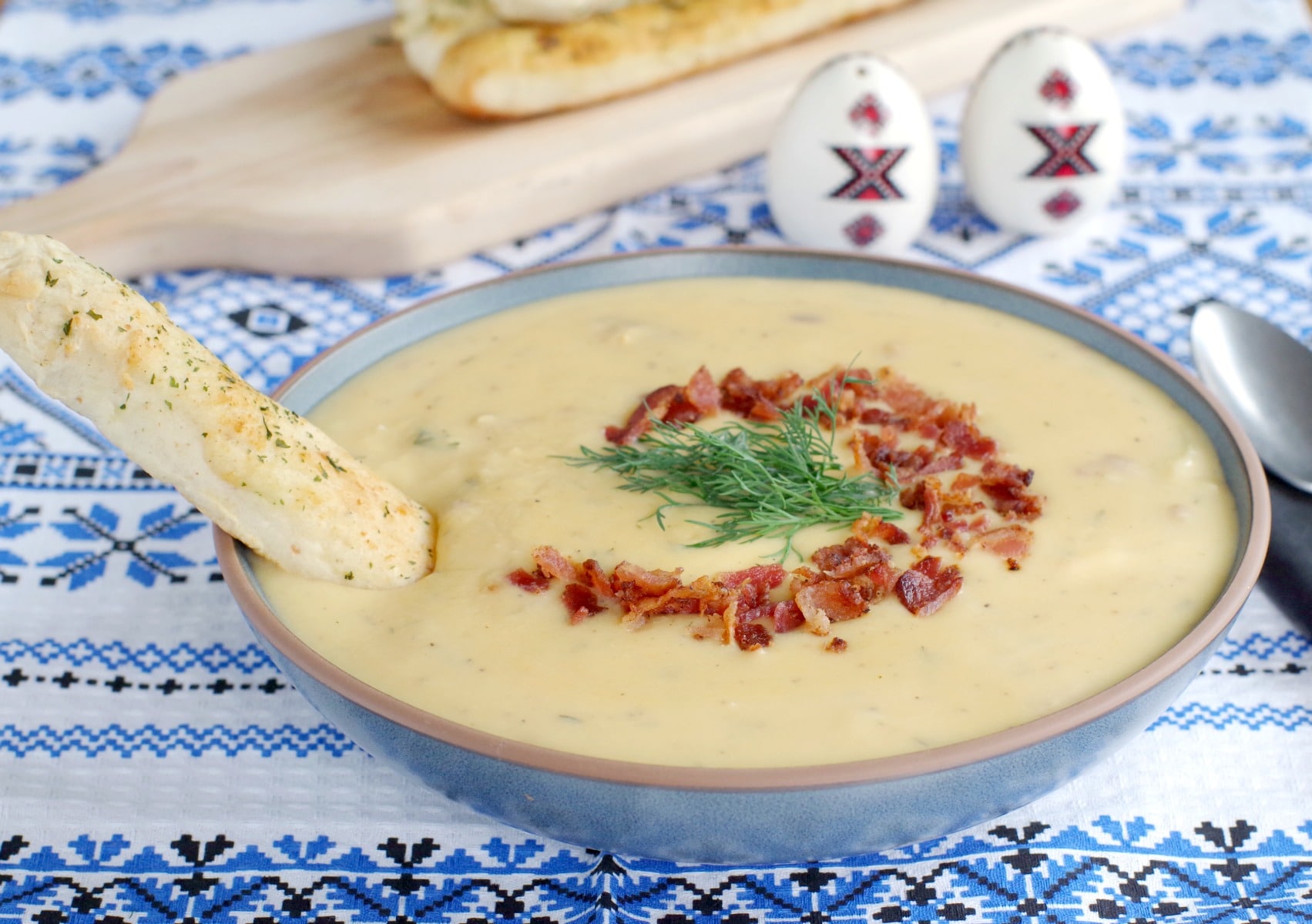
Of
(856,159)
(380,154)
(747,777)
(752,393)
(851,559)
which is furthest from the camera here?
(380,154)

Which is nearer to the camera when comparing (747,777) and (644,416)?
(747,777)

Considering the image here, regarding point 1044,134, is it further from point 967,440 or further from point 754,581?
point 754,581

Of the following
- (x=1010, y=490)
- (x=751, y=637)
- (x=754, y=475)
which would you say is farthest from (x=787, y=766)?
(x=1010, y=490)

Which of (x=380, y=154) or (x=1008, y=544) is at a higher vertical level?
(x=380, y=154)

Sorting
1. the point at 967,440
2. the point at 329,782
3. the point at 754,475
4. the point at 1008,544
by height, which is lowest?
the point at 329,782

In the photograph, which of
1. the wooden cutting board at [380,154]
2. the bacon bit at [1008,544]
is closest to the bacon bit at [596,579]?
the bacon bit at [1008,544]

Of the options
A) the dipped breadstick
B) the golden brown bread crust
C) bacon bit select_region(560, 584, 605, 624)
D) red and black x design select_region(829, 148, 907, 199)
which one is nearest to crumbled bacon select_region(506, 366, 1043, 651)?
bacon bit select_region(560, 584, 605, 624)

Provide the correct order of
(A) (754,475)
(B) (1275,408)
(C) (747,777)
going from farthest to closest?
1. (B) (1275,408)
2. (A) (754,475)
3. (C) (747,777)

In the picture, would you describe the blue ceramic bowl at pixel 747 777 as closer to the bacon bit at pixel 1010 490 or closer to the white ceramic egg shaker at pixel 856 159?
the bacon bit at pixel 1010 490

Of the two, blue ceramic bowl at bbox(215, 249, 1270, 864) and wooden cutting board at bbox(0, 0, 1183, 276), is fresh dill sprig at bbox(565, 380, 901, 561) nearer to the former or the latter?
blue ceramic bowl at bbox(215, 249, 1270, 864)
